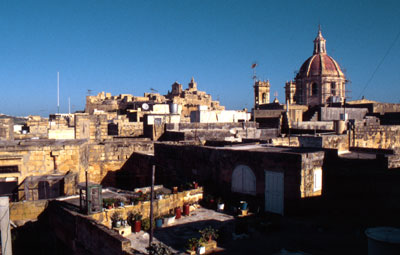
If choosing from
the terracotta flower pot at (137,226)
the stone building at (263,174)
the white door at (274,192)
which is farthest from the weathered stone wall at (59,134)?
the white door at (274,192)

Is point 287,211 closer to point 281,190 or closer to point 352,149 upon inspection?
point 281,190

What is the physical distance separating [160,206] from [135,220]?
4.59 feet

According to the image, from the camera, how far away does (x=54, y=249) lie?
48.3ft

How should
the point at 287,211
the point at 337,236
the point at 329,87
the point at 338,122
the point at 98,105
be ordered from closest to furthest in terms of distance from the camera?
the point at 337,236, the point at 287,211, the point at 338,122, the point at 329,87, the point at 98,105

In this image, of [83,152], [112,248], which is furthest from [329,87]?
[112,248]

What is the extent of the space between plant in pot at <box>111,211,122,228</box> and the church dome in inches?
1902

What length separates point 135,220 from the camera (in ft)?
42.1

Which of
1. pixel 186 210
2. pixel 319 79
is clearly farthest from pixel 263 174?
pixel 319 79

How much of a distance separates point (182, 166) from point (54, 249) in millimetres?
7300

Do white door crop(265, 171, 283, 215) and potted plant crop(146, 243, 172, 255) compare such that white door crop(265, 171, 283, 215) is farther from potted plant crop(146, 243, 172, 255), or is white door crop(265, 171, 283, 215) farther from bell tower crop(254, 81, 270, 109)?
bell tower crop(254, 81, 270, 109)

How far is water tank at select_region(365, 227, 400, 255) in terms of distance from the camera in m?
7.30

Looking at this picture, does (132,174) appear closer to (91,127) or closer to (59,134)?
(91,127)

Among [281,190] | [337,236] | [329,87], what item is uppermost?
[329,87]

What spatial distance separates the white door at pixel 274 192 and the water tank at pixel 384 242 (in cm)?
591
